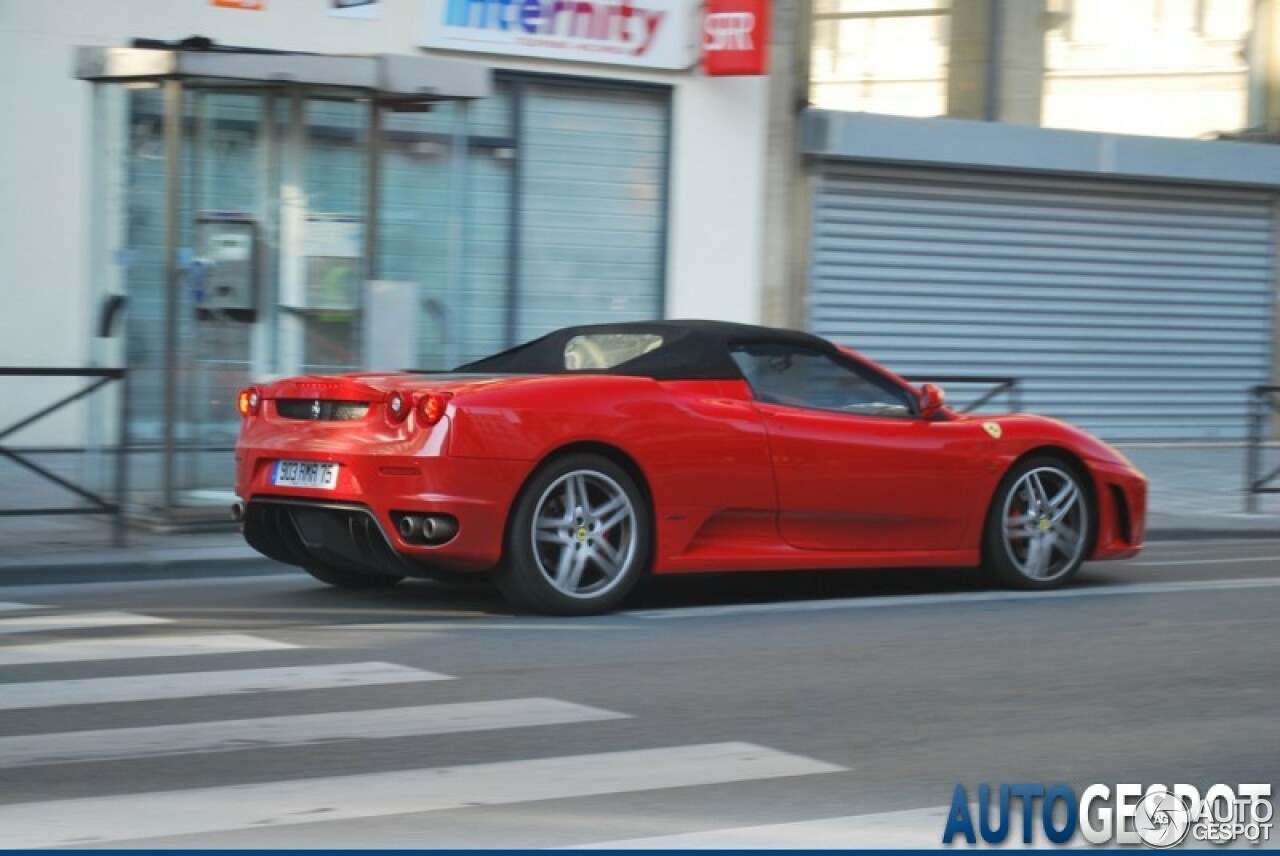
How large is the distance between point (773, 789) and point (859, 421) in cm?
407

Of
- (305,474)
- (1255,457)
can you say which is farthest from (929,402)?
(1255,457)

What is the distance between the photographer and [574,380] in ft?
27.2

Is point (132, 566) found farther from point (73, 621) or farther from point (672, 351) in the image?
point (672, 351)

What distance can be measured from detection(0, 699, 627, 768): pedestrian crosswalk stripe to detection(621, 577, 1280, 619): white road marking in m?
2.26

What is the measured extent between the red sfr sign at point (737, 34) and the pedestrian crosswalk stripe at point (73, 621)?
1087 cm

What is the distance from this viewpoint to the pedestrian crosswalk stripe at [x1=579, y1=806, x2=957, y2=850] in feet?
15.1

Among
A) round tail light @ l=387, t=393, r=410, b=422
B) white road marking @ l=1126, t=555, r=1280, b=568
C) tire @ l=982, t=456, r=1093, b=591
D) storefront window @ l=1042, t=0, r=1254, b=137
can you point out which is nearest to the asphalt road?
tire @ l=982, t=456, r=1093, b=591

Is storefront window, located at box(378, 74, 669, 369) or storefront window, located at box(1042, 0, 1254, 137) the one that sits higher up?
storefront window, located at box(1042, 0, 1254, 137)

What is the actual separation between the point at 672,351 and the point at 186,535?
12.0ft

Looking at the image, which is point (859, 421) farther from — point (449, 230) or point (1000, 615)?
point (449, 230)

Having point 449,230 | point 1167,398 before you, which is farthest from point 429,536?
Result: point 1167,398

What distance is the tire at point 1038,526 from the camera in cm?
959

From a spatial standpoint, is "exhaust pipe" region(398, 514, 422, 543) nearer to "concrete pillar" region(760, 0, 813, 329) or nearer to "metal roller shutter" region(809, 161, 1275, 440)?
"concrete pillar" region(760, 0, 813, 329)

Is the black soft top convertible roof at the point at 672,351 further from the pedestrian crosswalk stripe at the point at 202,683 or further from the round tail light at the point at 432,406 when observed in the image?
the pedestrian crosswalk stripe at the point at 202,683
